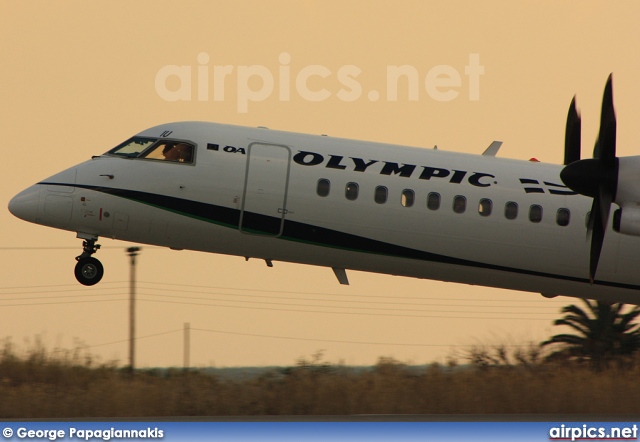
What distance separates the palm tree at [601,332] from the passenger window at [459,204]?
10.2m

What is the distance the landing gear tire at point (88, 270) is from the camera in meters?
26.9

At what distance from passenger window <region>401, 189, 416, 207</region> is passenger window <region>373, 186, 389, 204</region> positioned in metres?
0.37

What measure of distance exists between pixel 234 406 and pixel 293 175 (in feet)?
16.5

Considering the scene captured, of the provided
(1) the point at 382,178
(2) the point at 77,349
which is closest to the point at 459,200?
(1) the point at 382,178

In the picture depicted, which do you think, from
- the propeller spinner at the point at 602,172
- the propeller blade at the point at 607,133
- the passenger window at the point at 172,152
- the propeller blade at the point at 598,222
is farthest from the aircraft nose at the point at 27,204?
the propeller blade at the point at 607,133

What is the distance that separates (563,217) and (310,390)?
21.5 feet

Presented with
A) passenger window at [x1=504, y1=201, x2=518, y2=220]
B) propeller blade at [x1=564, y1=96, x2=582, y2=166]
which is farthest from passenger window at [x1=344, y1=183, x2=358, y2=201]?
propeller blade at [x1=564, y1=96, x2=582, y2=166]

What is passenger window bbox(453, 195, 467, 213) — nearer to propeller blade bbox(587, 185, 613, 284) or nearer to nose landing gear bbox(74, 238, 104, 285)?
propeller blade bbox(587, 185, 613, 284)

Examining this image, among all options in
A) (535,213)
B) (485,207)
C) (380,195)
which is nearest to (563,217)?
(535,213)

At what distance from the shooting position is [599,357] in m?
34.6

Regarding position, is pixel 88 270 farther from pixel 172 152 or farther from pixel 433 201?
pixel 433 201

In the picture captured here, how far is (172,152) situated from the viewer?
26.2m

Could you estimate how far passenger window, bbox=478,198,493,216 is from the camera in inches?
1039

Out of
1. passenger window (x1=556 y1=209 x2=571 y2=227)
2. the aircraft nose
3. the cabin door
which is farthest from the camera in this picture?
passenger window (x1=556 y1=209 x2=571 y2=227)
